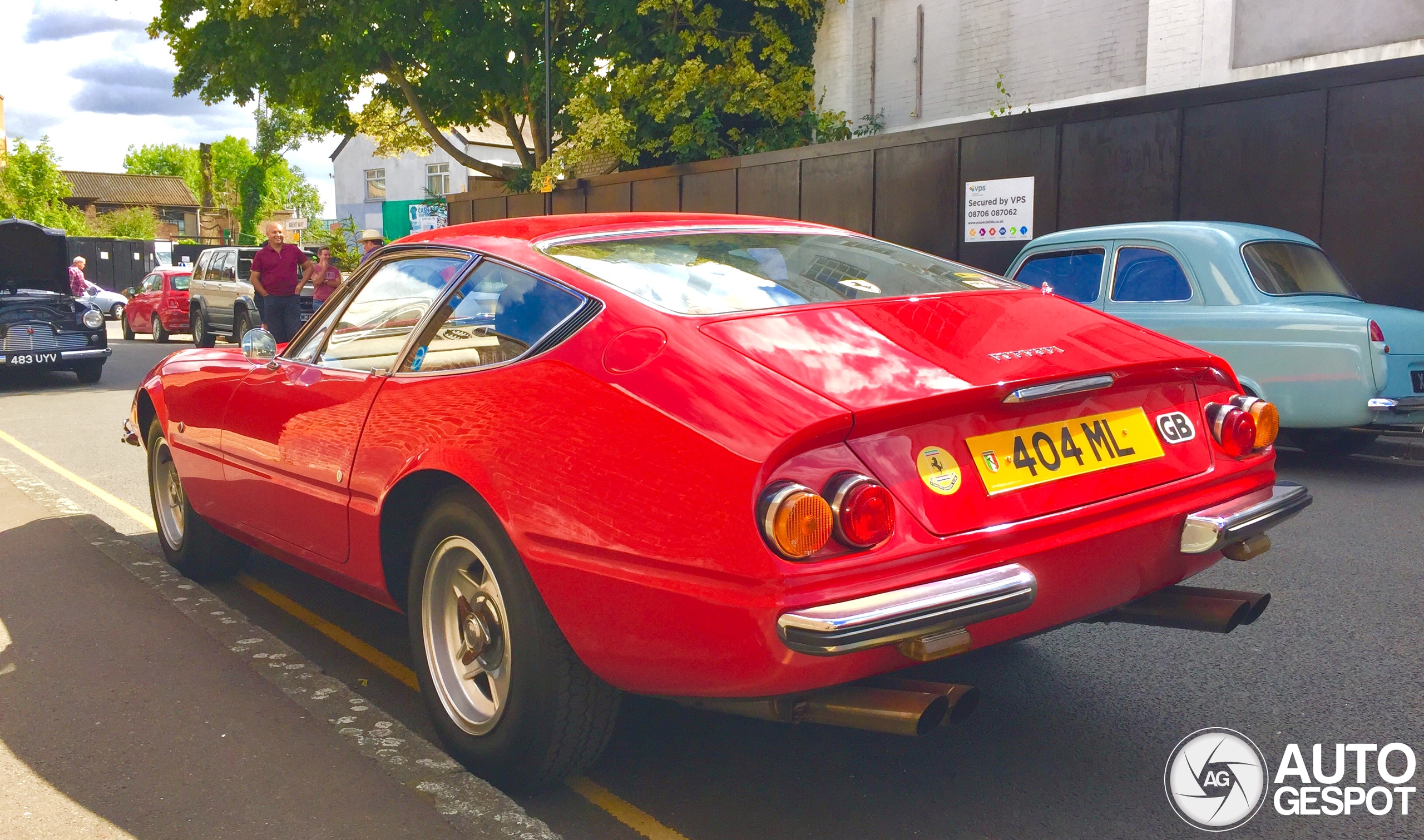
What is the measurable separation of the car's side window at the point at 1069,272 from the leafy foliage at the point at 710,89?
35.1 feet

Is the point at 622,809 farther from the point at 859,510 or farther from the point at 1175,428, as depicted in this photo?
the point at 1175,428

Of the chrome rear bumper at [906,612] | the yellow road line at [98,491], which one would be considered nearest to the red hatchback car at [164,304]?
the yellow road line at [98,491]

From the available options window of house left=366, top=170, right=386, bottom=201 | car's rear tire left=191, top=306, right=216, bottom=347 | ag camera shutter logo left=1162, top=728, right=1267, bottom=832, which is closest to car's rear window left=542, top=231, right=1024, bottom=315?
ag camera shutter logo left=1162, top=728, right=1267, bottom=832

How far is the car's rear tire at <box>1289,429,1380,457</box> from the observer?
8297 millimetres

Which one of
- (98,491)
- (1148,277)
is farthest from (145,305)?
(1148,277)

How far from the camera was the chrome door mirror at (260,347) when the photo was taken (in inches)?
173

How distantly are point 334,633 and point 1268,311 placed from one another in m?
6.07

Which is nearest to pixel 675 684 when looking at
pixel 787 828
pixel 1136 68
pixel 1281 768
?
pixel 787 828

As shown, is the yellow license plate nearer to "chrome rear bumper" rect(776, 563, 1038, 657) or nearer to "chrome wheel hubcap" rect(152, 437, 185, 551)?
"chrome rear bumper" rect(776, 563, 1038, 657)

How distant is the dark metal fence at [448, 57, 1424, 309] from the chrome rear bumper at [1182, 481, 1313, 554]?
27.6ft

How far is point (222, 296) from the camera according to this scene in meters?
20.8

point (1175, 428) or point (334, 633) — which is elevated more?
point (1175, 428)

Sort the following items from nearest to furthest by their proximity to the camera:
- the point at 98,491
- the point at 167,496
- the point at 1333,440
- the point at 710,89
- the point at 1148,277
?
1. the point at 167,496
2. the point at 98,491
3. the point at 1148,277
4. the point at 1333,440
5. the point at 710,89

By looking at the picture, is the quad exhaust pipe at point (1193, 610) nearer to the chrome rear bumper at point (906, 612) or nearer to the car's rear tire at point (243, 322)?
the chrome rear bumper at point (906, 612)
